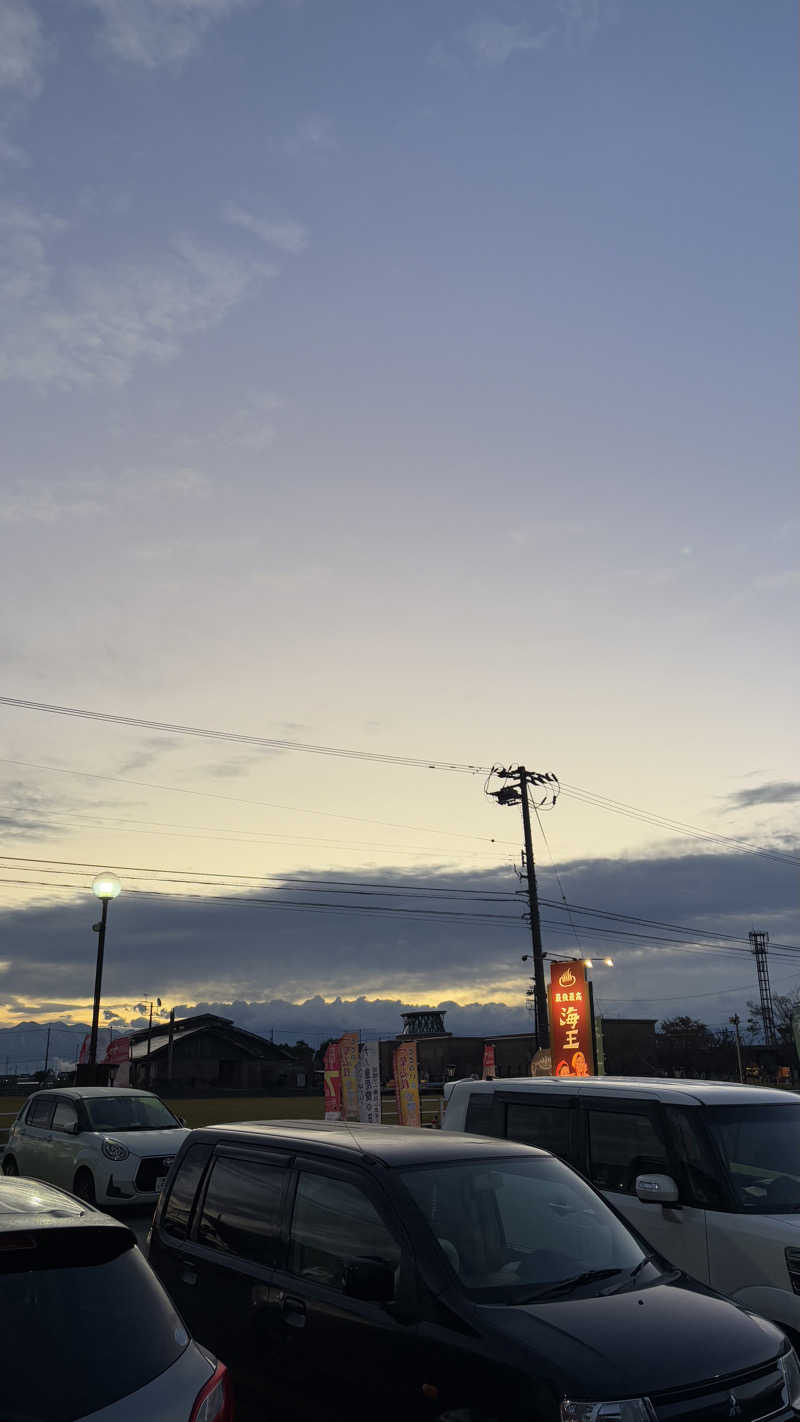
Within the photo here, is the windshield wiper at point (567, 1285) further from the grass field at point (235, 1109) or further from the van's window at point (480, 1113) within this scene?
the grass field at point (235, 1109)

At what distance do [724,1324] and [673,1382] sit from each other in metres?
0.69

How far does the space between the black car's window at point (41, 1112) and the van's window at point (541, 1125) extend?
11065 millimetres

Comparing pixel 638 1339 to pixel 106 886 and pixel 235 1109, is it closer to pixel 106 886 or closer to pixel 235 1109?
pixel 106 886

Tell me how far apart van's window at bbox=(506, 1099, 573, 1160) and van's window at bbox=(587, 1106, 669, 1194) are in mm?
262

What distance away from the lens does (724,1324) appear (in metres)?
4.74

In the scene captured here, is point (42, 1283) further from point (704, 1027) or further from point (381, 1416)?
point (704, 1027)

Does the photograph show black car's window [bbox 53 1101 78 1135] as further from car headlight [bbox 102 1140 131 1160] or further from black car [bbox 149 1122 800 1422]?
black car [bbox 149 1122 800 1422]

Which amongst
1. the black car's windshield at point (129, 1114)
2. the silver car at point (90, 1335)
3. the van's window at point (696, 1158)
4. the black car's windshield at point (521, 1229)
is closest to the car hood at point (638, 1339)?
the black car's windshield at point (521, 1229)

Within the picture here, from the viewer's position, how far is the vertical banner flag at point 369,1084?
29.4 metres

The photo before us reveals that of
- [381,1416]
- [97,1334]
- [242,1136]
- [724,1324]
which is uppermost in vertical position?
[242,1136]

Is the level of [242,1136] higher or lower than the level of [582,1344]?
higher

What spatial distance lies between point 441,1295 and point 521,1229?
0.90 meters

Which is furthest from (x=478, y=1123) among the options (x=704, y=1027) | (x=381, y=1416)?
(x=704, y=1027)

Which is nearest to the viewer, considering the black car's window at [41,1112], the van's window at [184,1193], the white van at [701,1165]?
the van's window at [184,1193]
